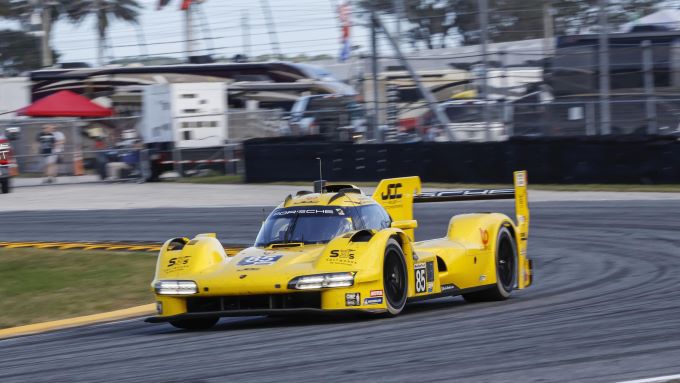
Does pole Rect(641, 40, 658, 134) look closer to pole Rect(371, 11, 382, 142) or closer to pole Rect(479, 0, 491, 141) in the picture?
pole Rect(479, 0, 491, 141)

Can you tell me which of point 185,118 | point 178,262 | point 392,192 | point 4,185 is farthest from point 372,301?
point 185,118

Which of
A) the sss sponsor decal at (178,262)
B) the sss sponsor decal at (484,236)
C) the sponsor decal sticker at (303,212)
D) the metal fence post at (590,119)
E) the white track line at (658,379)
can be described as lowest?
the white track line at (658,379)

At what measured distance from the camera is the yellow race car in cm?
822

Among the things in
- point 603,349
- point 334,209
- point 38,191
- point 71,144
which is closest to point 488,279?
point 334,209

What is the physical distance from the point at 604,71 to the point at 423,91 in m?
4.57

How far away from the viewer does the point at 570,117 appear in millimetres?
24453

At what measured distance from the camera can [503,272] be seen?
1041 cm

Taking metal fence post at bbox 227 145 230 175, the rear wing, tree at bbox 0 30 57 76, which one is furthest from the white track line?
tree at bbox 0 30 57 76

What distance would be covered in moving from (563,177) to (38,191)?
13.1 m

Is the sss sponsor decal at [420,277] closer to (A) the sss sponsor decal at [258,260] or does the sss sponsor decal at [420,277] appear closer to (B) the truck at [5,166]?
(A) the sss sponsor decal at [258,260]

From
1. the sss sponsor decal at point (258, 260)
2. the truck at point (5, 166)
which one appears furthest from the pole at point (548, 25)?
the sss sponsor decal at point (258, 260)

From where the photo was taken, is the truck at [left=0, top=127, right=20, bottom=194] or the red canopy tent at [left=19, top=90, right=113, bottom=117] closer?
the truck at [left=0, top=127, right=20, bottom=194]

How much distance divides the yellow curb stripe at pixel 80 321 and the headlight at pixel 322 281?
103 inches

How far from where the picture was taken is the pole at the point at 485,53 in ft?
80.0
